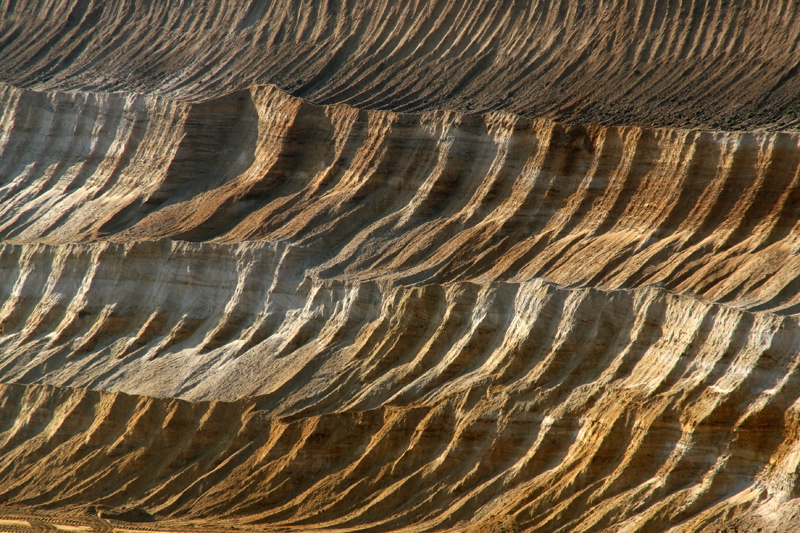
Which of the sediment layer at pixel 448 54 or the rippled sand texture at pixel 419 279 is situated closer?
the rippled sand texture at pixel 419 279

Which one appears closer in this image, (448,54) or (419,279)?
(419,279)

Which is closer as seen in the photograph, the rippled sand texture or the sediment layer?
the rippled sand texture

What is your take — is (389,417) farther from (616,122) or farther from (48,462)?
(616,122)

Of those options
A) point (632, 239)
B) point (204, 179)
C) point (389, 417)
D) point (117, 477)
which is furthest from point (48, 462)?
point (632, 239)

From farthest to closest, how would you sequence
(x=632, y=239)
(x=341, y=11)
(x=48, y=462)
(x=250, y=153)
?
(x=341, y=11) < (x=250, y=153) < (x=48, y=462) < (x=632, y=239)

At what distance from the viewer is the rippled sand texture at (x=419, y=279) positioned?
19.3 meters

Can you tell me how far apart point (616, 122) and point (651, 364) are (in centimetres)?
1081

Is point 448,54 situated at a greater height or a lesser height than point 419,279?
greater

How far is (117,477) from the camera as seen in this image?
25.0m

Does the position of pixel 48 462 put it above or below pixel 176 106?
below

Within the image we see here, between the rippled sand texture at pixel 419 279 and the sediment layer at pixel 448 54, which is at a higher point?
the sediment layer at pixel 448 54

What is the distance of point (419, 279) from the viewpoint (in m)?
26.8

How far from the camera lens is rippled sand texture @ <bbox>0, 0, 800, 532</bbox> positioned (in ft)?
63.3

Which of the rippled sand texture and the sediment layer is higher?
the sediment layer
